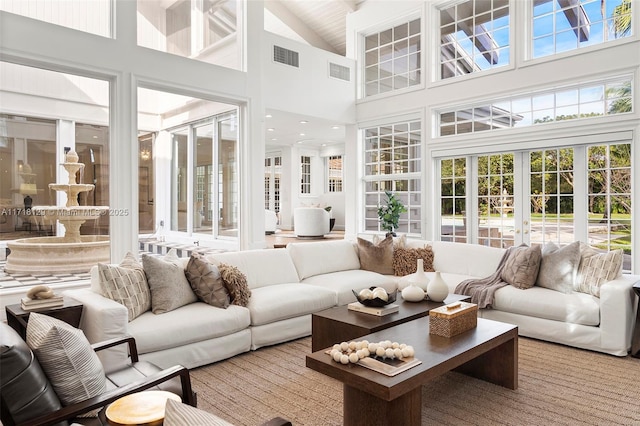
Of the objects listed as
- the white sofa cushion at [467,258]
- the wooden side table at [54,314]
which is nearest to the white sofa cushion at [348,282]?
the white sofa cushion at [467,258]

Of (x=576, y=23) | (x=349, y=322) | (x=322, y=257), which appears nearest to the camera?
(x=349, y=322)

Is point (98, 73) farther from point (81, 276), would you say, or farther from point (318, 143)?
point (318, 143)

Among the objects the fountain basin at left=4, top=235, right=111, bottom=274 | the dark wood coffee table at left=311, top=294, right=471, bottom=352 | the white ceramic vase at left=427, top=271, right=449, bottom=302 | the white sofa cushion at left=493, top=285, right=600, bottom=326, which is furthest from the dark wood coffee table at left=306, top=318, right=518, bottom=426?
the fountain basin at left=4, top=235, right=111, bottom=274

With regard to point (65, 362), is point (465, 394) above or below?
below

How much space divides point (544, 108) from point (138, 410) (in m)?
6.01

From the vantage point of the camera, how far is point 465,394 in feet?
8.71

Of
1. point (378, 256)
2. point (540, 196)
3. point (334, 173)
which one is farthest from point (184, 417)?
point (334, 173)

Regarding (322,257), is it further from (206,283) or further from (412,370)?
(412,370)

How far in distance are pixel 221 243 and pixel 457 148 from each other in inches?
153

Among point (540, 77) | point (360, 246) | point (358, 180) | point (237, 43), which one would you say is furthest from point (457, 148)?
point (237, 43)

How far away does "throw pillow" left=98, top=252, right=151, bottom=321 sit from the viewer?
9.65 ft

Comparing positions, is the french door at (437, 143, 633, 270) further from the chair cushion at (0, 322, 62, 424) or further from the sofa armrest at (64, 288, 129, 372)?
the chair cushion at (0, 322, 62, 424)

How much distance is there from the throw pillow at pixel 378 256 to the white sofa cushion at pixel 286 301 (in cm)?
110

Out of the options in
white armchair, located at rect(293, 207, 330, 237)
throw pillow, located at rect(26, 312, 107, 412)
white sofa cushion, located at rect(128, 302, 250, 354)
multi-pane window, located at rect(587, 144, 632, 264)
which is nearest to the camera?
throw pillow, located at rect(26, 312, 107, 412)
